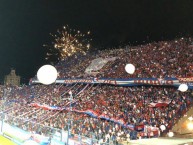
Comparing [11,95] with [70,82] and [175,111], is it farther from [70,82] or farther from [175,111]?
[175,111]

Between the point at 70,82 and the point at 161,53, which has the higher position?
the point at 161,53

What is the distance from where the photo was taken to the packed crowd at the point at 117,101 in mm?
21344

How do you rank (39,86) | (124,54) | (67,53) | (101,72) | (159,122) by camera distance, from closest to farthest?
(159,122) → (101,72) → (124,54) → (39,86) → (67,53)

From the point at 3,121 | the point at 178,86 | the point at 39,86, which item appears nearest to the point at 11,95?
the point at 39,86

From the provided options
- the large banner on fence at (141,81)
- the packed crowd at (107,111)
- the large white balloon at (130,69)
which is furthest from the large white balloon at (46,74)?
the large white balloon at (130,69)

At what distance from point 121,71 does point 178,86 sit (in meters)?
10.1

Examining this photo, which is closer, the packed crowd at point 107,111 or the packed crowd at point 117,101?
the packed crowd at point 107,111

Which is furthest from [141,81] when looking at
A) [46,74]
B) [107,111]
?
[46,74]

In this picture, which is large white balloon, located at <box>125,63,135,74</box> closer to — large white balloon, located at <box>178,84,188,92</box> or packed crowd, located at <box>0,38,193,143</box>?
packed crowd, located at <box>0,38,193,143</box>

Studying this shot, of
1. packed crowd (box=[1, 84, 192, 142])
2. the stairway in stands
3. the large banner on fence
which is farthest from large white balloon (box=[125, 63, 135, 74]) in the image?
the stairway in stands

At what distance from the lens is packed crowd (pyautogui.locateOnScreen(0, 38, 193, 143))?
70.0 ft

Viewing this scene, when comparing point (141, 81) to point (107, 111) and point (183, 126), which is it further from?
point (183, 126)

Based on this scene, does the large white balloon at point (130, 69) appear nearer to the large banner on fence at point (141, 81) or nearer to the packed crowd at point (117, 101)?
the packed crowd at point (117, 101)

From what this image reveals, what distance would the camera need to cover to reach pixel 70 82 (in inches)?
1519
